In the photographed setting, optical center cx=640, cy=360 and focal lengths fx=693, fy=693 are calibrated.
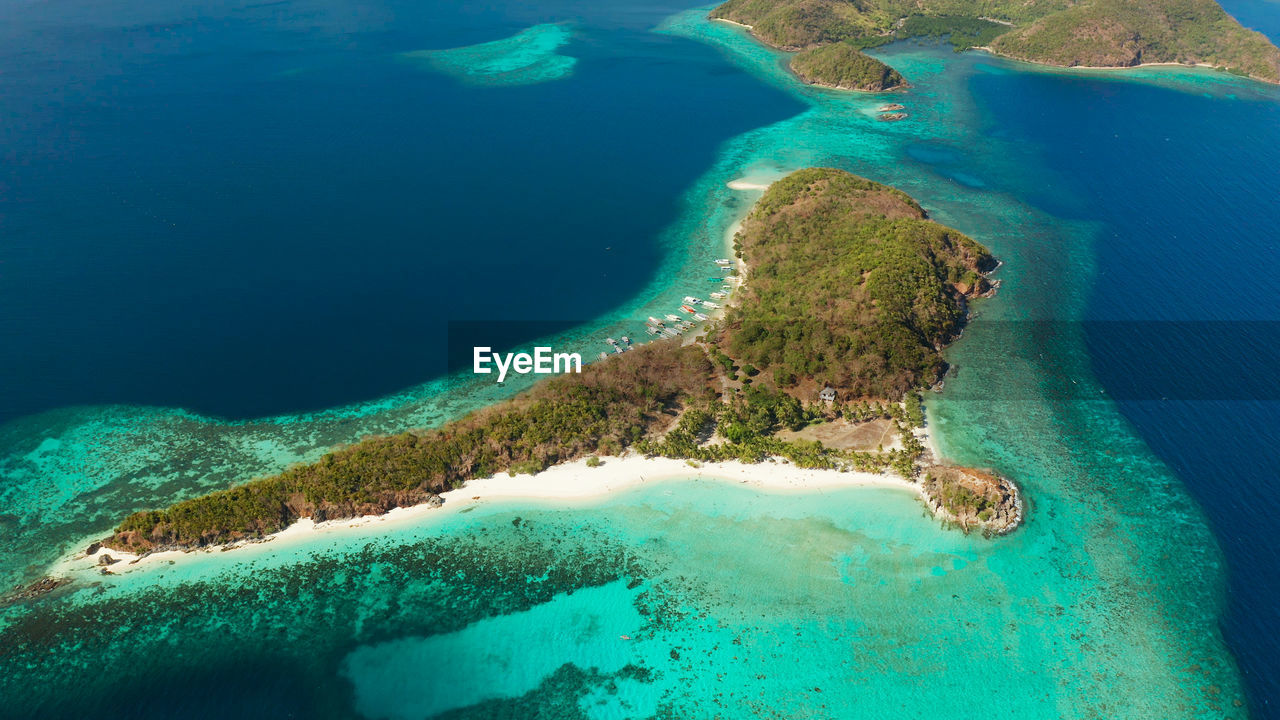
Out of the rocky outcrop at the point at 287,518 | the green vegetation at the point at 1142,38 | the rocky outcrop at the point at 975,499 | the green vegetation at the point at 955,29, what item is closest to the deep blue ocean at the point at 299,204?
the rocky outcrop at the point at 287,518

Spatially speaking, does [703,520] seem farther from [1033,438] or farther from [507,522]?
[1033,438]

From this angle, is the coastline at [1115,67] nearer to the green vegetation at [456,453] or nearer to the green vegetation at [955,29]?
the green vegetation at [955,29]

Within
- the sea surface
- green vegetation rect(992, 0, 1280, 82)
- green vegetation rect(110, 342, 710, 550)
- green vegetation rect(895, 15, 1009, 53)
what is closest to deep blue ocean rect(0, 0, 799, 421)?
the sea surface

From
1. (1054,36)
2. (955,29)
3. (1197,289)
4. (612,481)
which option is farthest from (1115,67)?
(612,481)

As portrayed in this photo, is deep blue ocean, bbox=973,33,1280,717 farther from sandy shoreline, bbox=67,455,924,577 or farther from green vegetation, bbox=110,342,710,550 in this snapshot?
green vegetation, bbox=110,342,710,550

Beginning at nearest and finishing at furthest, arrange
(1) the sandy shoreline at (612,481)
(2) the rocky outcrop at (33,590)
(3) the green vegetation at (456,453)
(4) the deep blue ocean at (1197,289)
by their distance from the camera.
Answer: (2) the rocky outcrop at (33,590) < (3) the green vegetation at (456,453) < (4) the deep blue ocean at (1197,289) < (1) the sandy shoreline at (612,481)

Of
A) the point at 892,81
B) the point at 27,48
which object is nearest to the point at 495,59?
the point at 892,81
